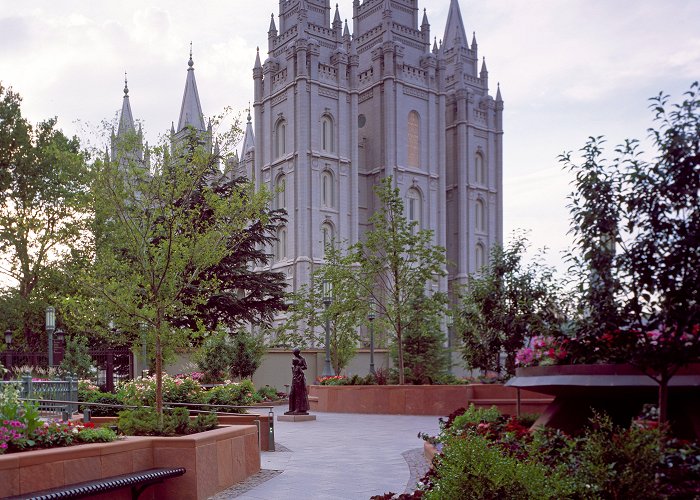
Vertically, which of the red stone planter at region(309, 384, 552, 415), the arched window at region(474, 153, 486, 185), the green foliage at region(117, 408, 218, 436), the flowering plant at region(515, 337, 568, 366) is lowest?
the red stone planter at region(309, 384, 552, 415)

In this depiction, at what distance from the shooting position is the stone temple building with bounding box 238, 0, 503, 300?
6481 cm

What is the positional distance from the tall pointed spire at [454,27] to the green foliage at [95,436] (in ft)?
265

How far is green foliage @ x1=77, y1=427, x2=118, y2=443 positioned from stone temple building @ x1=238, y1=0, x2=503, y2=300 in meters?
51.9

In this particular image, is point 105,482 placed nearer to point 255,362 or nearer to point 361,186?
point 255,362

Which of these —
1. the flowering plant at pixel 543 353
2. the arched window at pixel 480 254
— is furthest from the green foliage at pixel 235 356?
the arched window at pixel 480 254

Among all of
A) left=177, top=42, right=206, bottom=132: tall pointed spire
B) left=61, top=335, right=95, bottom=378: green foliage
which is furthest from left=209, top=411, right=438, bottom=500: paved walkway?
left=177, top=42, right=206, bottom=132: tall pointed spire

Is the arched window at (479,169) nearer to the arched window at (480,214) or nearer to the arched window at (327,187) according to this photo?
the arched window at (480,214)

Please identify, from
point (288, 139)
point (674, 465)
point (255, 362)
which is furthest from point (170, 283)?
point (288, 139)

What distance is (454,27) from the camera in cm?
8688

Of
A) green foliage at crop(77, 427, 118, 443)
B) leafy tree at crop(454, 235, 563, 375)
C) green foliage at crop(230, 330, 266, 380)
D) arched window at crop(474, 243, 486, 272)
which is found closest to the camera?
green foliage at crop(77, 427, 118, 443)

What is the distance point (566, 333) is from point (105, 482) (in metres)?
5.16

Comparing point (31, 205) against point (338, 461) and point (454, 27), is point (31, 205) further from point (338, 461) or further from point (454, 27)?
point (454, 27)

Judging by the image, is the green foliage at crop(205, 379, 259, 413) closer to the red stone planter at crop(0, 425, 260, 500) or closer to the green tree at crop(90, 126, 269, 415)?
the green tree at crop(90, 126, 269, 415)

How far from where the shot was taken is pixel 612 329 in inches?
329
